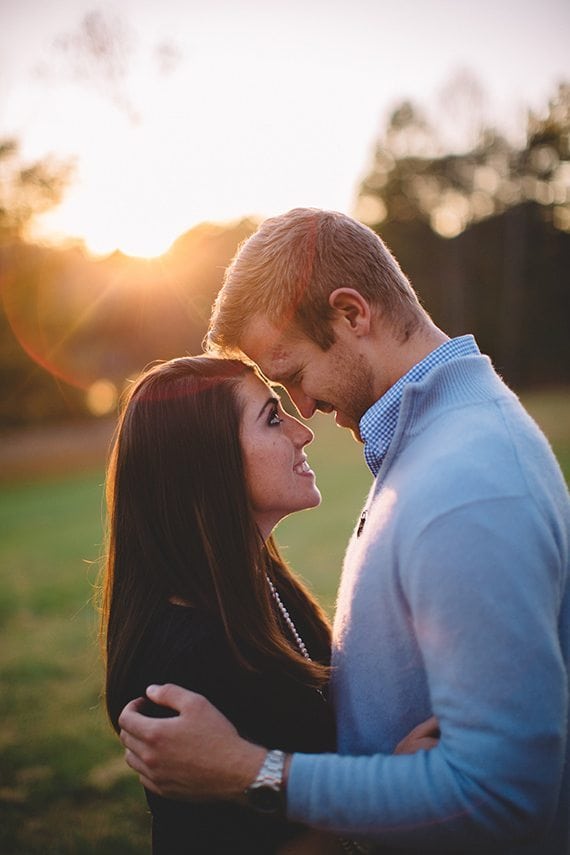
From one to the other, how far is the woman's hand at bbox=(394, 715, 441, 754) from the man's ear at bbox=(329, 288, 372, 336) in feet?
4.04

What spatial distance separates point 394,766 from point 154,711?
0.80 m

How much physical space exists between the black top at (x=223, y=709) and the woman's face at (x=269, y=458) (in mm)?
533

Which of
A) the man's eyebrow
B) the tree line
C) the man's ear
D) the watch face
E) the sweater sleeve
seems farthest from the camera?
the tree line

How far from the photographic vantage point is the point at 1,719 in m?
6.24

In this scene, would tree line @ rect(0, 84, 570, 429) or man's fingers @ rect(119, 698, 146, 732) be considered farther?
tree line @ rect(0, 84, 570, 429)

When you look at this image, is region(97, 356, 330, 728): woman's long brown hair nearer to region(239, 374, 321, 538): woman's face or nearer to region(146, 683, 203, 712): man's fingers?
region(239, 374, 321, 538): woman's face

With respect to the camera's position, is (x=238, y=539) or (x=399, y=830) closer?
(x=399, y=830)

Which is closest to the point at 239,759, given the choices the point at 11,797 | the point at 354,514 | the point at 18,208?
the point at 11,797

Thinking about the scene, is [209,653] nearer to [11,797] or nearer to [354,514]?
[11,797]

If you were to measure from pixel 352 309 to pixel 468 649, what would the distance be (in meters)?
1.19

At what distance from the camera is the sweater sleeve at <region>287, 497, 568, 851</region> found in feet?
4.89

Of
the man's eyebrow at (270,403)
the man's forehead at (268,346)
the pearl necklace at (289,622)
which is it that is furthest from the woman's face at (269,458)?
the pearl necklace at (289,622)

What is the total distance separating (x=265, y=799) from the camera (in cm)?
170

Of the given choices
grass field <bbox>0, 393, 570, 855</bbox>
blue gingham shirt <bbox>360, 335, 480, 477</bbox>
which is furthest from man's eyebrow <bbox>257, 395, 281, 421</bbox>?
grass field <bbox>0, 393, 570, 855</bbox>
